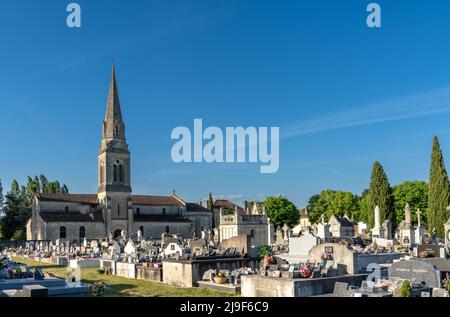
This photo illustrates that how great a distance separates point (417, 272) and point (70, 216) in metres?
50.2

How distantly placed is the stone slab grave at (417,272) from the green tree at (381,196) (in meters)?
41.7

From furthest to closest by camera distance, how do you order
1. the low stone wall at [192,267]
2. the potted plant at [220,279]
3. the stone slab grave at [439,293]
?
1. the low stone wall at [192,267]
2. the potted plant at [220,279]
3. the stone slab grave at [439,293]

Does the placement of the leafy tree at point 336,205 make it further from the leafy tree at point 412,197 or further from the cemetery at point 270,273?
the cemetery at point 270,273

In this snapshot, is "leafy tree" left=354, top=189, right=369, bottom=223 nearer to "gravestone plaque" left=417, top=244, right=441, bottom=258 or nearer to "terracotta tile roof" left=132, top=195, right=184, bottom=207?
"terracotta tile roof" left=132, top=195, right=184, bottom=207

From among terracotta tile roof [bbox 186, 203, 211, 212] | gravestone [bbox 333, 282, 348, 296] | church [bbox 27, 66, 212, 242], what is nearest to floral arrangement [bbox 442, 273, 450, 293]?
gravestone [bbox 333, 282, 348, 296]

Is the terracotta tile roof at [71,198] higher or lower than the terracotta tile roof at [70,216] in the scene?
higher

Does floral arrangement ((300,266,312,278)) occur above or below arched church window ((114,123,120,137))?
below

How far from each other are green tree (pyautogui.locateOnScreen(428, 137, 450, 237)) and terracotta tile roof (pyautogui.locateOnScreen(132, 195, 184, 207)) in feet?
112

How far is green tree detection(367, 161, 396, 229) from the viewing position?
5794cm

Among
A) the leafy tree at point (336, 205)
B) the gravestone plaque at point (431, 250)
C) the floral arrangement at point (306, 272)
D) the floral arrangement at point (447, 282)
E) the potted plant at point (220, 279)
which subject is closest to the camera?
the floral arrangement at point (447, 282)

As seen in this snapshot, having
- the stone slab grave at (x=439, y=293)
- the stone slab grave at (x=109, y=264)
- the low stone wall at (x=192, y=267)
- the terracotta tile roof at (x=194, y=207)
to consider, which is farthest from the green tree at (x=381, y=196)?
the stone slab grave at (x=439, y=293)

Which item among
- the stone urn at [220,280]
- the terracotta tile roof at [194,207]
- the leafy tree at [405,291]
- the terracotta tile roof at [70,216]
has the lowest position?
the stone urn at [220,280]

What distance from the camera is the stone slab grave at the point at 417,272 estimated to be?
15.9 metres

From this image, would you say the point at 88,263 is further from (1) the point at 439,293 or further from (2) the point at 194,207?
(2) the point at 194,207
